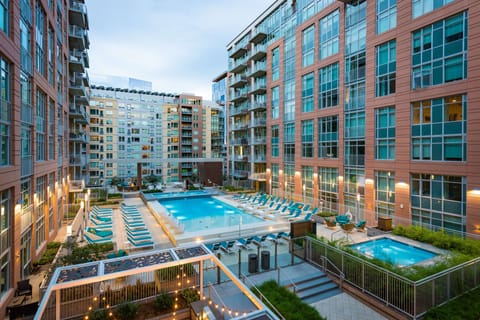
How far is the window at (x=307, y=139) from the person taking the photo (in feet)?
91.8

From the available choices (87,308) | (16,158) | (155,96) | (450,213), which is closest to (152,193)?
(16,158)

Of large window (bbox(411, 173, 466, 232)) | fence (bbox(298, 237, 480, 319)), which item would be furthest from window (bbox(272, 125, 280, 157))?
Answer: fence (bbox(298, 237, 480, 319))

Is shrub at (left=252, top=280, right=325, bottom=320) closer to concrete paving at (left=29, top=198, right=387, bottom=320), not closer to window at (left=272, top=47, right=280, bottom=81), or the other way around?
concrete paving at (left=29, top=198, right=387, bottom=320)

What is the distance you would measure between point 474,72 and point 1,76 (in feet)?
71.6

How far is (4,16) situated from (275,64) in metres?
27.5

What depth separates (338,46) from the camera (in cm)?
2455

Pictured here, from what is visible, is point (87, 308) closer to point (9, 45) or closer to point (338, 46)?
point (9, 45)

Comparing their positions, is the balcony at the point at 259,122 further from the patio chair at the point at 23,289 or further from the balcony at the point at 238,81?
the patio chair at the point at 23,289

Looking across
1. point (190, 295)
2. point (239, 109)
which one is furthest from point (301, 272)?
point (239, 109)

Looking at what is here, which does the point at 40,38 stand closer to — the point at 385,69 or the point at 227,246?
the point at 227,246

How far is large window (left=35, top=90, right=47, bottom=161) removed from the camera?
1462 cm

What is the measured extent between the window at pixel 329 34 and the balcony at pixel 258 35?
1027 cm

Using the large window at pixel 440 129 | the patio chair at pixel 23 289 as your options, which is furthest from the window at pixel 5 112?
the large window at pixel 440 129

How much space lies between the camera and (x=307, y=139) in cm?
2844
